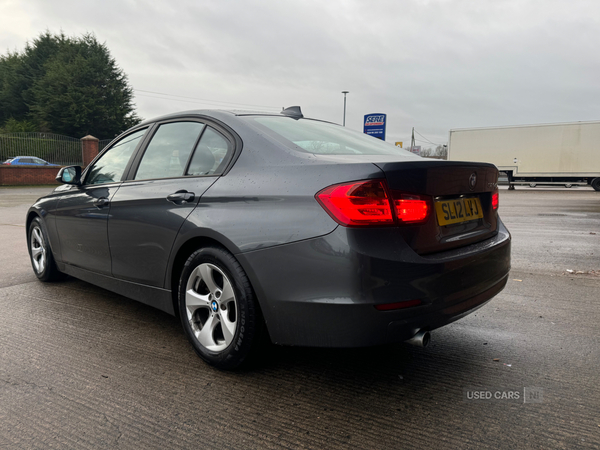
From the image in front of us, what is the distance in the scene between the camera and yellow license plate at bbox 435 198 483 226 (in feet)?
7.59

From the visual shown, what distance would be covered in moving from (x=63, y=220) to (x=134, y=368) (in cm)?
193

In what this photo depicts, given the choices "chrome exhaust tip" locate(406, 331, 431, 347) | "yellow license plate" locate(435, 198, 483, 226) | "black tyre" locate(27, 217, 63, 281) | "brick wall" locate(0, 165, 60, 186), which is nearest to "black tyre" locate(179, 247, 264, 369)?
"chrome exhaust tip" locate(406, 331, 431, 347)

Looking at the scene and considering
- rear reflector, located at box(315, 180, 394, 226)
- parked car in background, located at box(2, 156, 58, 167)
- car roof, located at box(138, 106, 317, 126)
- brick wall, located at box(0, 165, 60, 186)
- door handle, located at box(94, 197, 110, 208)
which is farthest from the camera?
parked car in background, located at box(2, 156, 58, 167)

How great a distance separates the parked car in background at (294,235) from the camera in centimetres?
208

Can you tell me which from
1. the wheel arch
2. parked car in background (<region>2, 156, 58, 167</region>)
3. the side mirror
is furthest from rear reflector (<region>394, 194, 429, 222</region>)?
parked car in background (<region>2, 156, 58, 167</region>)

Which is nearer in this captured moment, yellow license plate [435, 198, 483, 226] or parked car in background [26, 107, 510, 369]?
parked car in background [26, 107, 510, 369]

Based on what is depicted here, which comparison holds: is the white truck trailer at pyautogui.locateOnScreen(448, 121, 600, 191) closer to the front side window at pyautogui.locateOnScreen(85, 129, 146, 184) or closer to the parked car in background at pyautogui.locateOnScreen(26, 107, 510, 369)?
the parked car in background at pyautogui.locateOnScreen(26, 107, 510, 369)

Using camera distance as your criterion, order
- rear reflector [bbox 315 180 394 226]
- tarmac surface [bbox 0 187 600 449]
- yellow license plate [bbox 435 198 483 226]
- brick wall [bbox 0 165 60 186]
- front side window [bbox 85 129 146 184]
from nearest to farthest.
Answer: tarmac surface [bbox 0 187 600 449]
rear reflector [bbox 315 180 394 226]
yellow license plate [bbox 435 198 483 226]
front side window [bbox 85 129 146 184]
brick wall [bbox 0 165 60 186]

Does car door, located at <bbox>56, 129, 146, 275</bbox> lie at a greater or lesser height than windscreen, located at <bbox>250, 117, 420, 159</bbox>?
lesser

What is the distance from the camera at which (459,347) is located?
293cm

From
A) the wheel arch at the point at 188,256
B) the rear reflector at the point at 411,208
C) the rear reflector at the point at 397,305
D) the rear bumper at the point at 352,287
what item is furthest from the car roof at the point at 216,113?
the rear reflector at the point at 397,305

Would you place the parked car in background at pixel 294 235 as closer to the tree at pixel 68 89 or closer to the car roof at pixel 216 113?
the car roof at pixel 216 113

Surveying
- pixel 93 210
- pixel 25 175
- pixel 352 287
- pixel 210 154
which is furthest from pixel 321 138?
pixel 25 175

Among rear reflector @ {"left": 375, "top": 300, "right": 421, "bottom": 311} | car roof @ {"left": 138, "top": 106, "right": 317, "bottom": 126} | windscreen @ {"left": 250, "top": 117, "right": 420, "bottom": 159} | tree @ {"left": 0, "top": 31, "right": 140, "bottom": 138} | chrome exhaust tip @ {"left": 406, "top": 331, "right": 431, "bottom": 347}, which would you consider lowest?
chrome exhaust tip @ {"left": 406, "top": 331, "right": 431, "bottom": 347}
